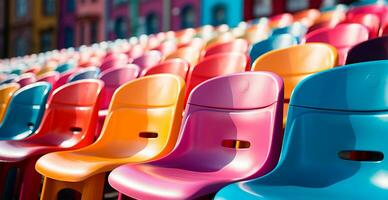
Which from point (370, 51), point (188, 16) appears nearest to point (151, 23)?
point (188, 16)

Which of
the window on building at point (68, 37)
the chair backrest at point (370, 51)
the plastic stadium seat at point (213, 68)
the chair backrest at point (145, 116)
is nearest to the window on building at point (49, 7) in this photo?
the window on building at point (68, 37)

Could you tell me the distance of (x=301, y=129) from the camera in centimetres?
188

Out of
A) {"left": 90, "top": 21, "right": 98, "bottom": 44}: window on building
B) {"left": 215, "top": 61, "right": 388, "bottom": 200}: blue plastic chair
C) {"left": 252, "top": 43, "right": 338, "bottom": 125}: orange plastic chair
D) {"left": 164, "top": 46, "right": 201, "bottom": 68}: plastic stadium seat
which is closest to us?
{"left": 215, "top": 61, "right": 388, "bottom": 200}: blue plastic chair

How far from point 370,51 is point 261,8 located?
457 inches

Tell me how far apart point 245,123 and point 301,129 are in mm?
328

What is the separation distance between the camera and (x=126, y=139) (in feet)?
8.90

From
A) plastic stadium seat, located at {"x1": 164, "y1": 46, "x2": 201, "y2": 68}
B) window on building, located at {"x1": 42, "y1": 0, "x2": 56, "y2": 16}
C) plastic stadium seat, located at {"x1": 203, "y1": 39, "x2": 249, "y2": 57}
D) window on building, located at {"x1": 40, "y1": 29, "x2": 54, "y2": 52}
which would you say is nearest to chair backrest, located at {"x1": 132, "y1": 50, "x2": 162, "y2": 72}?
plastic stadium seat, located at {"x1": 164, "y1": 46, "x2": 201, "y2": 68}

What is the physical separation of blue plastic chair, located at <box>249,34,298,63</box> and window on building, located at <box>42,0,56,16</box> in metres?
23.2

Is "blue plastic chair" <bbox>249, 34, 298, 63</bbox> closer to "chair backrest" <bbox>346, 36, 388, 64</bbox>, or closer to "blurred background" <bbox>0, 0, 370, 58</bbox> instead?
"chair backrest" <bbox>346, 36, 388, 64</bbox>

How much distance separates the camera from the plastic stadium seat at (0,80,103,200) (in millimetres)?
2680

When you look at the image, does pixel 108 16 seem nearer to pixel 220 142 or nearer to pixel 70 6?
pixel 70 6

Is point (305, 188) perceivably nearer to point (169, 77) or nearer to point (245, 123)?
point (245, 123)

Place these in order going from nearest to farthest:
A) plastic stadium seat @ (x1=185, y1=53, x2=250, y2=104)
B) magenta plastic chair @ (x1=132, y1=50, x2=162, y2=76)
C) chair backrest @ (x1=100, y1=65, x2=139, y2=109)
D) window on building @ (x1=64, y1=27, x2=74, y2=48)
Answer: plastic stadium seat @ (x1=185, y1=53, x2=250, y2=104) → chair backrest @ (x1=100, y1=65, x2=139, y2=109) → magenta plastic chair @ (x1=132, y1=50, x2=162, y2=76) → window on building @ (x1=64, y1=27, x2=74, y2=48)

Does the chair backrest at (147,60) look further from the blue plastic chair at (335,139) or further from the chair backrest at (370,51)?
the blue plastic chair at (335,139)
